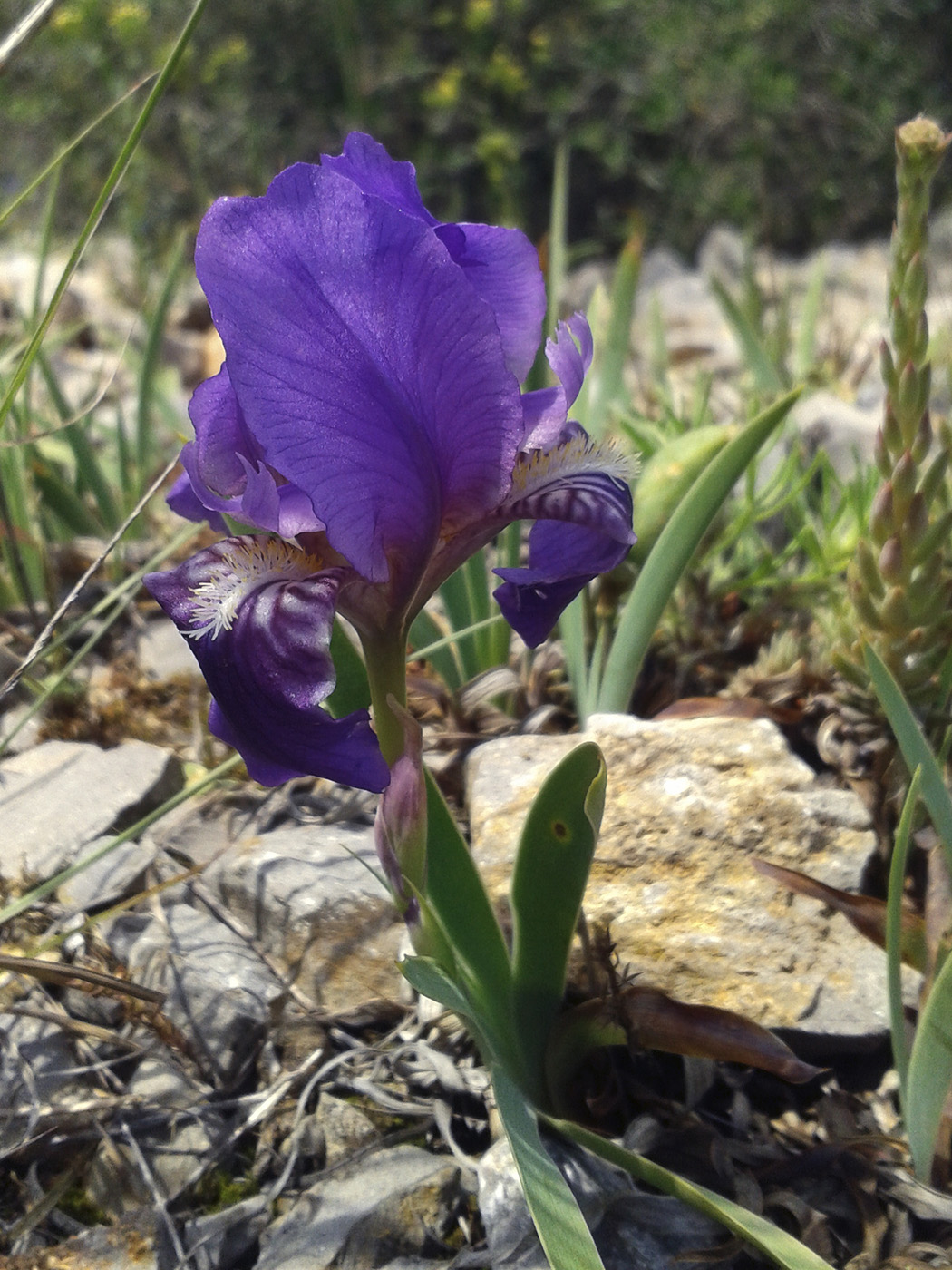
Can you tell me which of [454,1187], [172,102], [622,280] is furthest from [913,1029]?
[172,102]

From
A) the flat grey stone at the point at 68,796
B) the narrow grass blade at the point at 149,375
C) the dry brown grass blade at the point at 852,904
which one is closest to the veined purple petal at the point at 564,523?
the dry brown grass blade at the point at 852,904

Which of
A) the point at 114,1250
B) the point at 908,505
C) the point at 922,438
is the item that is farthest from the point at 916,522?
the point at 114,1250

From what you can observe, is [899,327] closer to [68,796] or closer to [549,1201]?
[549,1201]

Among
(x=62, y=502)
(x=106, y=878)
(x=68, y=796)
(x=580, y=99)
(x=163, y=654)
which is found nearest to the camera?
(x=106, y=878)

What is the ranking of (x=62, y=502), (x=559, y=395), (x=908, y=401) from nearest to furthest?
1. (x=559, y=395)
2. (x=908, y=401)
3. (x=62, y=502)

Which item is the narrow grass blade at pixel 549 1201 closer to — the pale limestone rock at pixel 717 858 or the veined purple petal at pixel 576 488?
the pale limestone rock at pixel 717 858

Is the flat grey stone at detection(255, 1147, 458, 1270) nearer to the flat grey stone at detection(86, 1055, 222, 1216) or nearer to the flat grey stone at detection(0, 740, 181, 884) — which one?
the flat grey stone at detection(86, 1055, 222, 1216)

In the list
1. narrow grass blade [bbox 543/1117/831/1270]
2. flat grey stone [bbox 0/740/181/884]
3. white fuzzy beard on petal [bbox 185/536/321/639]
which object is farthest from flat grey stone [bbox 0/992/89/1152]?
white fuzzy beard on petal [bbox 185/536/321/639]
